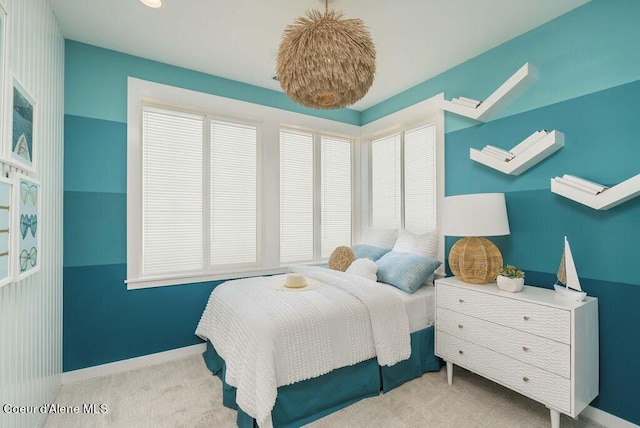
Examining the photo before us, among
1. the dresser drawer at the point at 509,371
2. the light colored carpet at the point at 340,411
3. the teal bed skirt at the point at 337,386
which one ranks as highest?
the dresser drawer at the point at 509,371

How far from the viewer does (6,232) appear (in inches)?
→ 54.3

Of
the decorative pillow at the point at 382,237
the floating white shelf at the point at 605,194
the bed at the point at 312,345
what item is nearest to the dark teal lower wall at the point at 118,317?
the bed at the point at 312,345

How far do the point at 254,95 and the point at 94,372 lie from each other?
3.04 metres

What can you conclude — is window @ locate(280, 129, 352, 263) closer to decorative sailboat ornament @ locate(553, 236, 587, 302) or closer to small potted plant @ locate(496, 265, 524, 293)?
small potted plant @ locate(496, 265, 524, 293)

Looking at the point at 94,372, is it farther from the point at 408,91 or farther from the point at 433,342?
the point at 408,91

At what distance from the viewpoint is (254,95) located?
339 centimetres

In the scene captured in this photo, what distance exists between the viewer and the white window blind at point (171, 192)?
2865mm

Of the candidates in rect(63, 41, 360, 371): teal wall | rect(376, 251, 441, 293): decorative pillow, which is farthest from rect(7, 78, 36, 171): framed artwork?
rect(376, 251, 441, 293): decorative pillow

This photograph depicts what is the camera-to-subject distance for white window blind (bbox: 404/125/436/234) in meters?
3.23

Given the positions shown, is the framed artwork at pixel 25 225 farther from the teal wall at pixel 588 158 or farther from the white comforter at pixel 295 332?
the teal wall at pixel 588 158

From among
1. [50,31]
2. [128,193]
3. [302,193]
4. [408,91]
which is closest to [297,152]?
[302,193]

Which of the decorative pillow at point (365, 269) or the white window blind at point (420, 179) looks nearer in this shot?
the decorative pillow at point (365, 269)

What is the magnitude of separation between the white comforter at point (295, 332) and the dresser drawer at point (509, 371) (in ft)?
1.21

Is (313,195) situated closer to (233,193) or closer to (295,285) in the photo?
(233,193)
